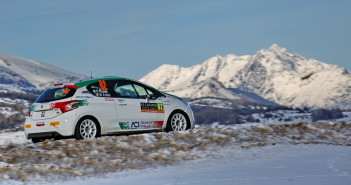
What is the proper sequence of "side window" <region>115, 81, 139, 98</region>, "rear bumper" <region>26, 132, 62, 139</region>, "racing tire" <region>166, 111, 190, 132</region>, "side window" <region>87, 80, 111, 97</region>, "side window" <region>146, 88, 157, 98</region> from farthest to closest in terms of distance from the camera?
"racing tire" <region>166, 111, 190, 132</region> → "side window" <region>146, 88, 157, 98</region> → "side window" <region>115, 81, 139, 98</region> → "side window" <region>87, 80, 111, 97</region> → "rear bumper" <region>26, 132, 62, 139</region>

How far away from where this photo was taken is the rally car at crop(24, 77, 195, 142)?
13242mm

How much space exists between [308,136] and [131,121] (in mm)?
3950

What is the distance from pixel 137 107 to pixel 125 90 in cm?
49

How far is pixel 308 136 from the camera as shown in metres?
14.0

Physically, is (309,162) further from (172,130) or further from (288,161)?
(172,130)

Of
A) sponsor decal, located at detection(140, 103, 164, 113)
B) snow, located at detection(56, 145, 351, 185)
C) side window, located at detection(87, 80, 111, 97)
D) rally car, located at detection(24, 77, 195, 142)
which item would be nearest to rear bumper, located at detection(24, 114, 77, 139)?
rally car, located at detection(24, 77, 195, 142)

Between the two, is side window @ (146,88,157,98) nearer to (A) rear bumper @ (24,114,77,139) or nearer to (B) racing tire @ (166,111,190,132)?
(B) racing tire @ (166,111,190,132)

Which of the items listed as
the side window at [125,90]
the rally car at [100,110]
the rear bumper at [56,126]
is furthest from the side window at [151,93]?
the rear bumper at [56,126]

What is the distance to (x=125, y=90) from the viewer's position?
47.2 ft

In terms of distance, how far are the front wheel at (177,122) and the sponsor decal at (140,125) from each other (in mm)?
285

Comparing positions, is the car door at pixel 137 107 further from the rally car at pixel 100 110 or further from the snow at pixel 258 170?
the snow at pixel 258 170

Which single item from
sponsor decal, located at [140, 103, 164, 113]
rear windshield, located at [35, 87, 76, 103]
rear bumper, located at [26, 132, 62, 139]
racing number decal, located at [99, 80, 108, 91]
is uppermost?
racing number decal, located at [99, 80, 108, 91]

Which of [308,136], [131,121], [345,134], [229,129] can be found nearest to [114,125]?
[131,121]

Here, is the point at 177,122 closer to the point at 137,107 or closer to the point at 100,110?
→ the point at 137,107
